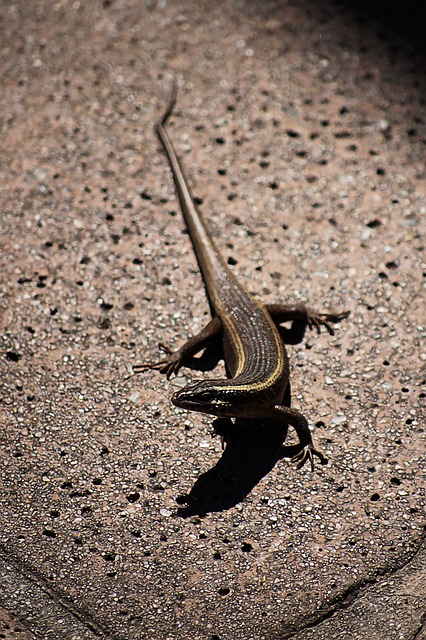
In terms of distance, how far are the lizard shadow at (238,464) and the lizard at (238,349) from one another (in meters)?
0.09

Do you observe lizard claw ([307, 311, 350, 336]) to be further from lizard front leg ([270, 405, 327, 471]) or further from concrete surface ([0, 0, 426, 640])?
lizard front leg ([270, 405, 327, 471])

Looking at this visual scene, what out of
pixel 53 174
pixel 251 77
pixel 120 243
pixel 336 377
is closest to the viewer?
pixel 336 377

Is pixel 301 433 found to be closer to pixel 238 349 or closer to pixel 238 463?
pixel 238 463

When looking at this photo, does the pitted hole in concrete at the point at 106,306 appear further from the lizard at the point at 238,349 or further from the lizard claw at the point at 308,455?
the lizard claw at the point at 308,455

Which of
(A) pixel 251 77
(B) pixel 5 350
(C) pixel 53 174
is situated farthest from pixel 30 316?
(A) pixel 251 77

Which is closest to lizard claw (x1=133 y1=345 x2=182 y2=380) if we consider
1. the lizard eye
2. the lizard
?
the lizard

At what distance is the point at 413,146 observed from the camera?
5680mm

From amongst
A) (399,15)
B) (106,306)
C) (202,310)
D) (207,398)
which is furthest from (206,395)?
(399,15)

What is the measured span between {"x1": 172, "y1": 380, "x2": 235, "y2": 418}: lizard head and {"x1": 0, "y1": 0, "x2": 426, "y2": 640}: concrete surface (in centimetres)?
21

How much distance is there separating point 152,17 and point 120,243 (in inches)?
97.6

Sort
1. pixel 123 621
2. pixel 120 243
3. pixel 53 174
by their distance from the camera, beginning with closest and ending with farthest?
pixel 123 621, pixel 120 243, pixel 53 174

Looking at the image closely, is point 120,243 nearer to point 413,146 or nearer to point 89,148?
point 89,148

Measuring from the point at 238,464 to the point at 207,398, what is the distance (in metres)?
0.37

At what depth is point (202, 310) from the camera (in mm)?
4801
